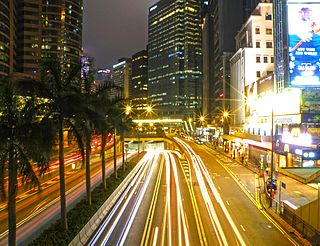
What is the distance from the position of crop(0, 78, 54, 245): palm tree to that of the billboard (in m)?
36.5

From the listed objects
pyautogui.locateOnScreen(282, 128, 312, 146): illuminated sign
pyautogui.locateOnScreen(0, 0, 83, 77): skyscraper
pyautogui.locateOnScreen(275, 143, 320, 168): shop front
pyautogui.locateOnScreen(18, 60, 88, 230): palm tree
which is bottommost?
pyautogui.locateOnScreen(275, 143, 320, 168): shop front

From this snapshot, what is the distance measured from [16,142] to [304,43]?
39.6m

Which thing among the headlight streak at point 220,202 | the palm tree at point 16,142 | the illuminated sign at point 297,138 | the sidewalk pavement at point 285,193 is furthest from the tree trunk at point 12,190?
the illuminated sign at point 297,138

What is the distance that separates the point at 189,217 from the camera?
78.3 ft

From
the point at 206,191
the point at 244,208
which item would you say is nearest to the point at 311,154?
the point at 206,191

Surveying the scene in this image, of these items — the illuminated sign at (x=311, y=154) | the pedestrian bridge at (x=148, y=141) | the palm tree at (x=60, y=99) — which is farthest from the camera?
the pedestrian bridge at (x=148, y=141)

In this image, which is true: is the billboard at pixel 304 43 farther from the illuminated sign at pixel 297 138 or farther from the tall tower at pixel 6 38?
the tall tower at pixel 6 38

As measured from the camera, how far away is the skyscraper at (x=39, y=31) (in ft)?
350

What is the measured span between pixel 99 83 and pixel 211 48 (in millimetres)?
132167

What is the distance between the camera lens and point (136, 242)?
18.8 metres

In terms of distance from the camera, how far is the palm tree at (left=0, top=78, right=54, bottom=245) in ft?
39.6

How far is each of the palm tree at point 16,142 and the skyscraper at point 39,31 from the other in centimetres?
9061

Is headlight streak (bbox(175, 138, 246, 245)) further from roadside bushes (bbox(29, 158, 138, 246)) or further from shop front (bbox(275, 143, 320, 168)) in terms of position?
shop front (bbox(275, 143, 320, 168))

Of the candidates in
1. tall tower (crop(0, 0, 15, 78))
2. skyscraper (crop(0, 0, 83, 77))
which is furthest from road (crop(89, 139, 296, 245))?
skyscraper (crop(0, 0, 83, 77))
